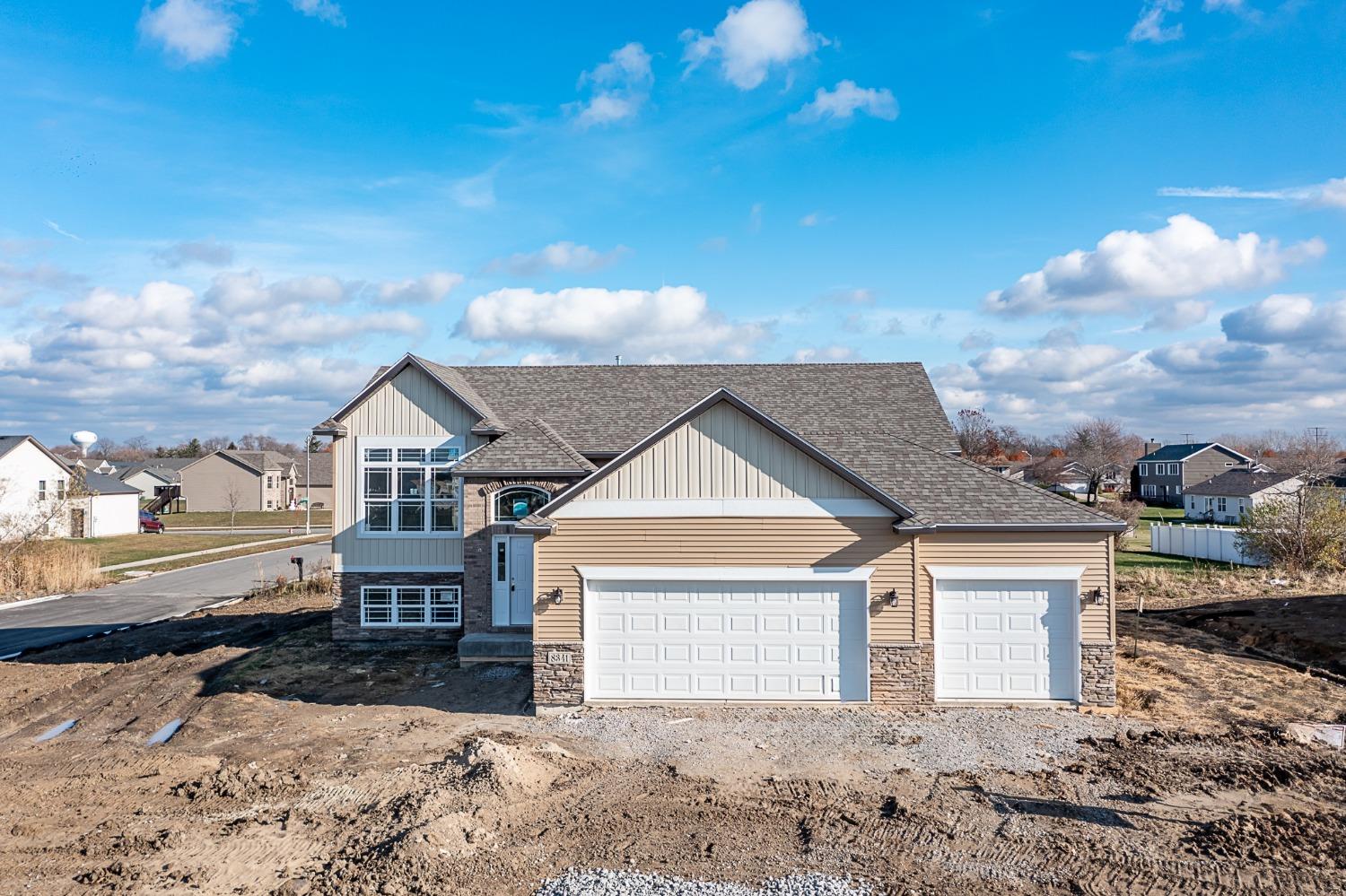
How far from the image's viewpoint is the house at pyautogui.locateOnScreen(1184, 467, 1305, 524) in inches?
2172

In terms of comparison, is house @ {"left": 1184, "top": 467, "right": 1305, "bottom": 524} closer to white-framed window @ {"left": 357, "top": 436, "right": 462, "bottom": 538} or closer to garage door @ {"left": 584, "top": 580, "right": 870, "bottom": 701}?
garage door @ {"left": 584, "top": 580, "right": 870, "bottom": 701}

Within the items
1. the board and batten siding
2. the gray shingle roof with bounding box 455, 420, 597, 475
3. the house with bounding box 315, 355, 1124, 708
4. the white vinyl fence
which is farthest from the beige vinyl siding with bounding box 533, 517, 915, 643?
the white vinyl fence

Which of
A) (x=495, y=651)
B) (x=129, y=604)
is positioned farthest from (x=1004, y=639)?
(x=129, y=604)

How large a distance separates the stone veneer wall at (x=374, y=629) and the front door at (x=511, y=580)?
64.5 inches

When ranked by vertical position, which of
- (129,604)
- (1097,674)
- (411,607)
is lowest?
(129,604)

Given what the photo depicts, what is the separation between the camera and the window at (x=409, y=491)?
19.0 meters

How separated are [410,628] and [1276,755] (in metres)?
16.7

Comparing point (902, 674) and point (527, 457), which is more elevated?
point (527, 457)

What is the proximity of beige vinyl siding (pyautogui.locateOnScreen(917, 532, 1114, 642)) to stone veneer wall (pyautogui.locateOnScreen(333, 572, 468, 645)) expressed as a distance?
10.7 metres

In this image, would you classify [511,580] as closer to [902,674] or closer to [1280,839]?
[902,674]

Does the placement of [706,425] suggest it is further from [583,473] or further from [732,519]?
[583,473]

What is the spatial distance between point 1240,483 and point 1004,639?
5776 centimetres

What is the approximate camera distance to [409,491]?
751 inches

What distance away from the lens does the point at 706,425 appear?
13914 mm
